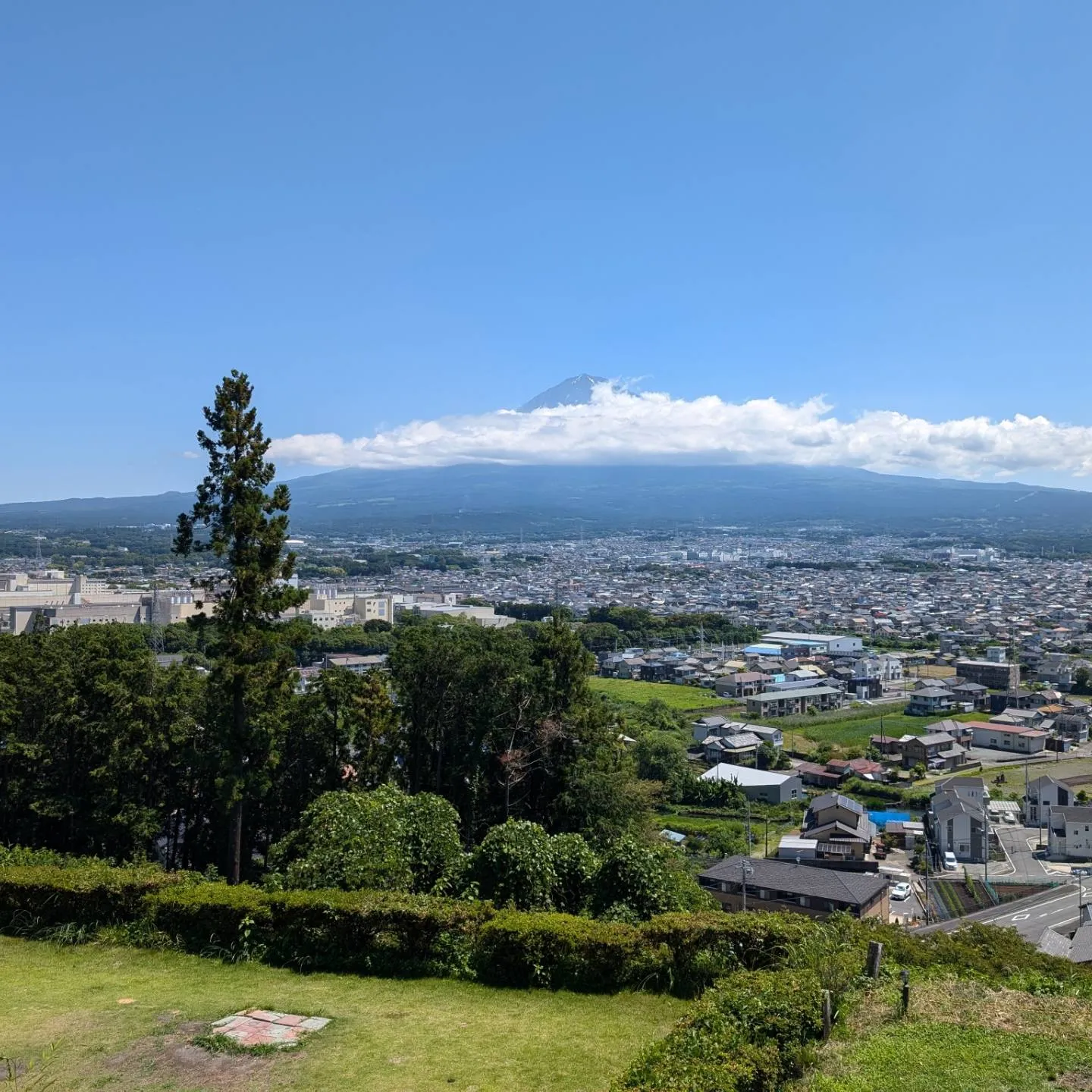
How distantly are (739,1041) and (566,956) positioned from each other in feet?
6.48

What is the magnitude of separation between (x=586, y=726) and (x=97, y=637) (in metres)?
5.70

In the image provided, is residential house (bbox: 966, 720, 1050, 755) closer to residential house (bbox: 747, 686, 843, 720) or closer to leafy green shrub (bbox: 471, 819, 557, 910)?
residential house (bbox: 747, 686, 843, 720)

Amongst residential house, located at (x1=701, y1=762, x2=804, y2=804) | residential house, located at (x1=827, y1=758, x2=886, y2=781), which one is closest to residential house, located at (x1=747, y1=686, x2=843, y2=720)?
residential house, located at (x1=827, y1=758, x2=886, y2=781)

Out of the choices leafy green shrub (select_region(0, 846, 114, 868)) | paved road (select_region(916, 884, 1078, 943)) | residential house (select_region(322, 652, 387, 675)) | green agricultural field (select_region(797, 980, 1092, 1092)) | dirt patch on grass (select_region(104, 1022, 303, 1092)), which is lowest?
paved road (select_region(916, 884, 1078, 943))

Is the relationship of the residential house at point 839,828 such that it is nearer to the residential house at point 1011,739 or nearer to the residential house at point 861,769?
the residential house at point 861,769

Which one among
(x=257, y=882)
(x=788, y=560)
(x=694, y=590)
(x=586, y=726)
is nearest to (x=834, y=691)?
(x=586, y=726)

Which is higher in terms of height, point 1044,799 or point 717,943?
point 717,943

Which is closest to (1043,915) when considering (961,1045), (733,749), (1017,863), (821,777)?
(1017,863)

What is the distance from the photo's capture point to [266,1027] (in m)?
4.46

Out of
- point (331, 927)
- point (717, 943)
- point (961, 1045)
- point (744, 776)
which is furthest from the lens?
point (744, 776)

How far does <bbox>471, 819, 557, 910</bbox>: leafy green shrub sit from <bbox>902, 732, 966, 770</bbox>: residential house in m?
22.2

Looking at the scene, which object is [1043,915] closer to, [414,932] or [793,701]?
[414,932]

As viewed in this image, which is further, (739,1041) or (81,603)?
(81,603)

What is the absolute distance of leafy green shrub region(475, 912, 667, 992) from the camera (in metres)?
5.32
